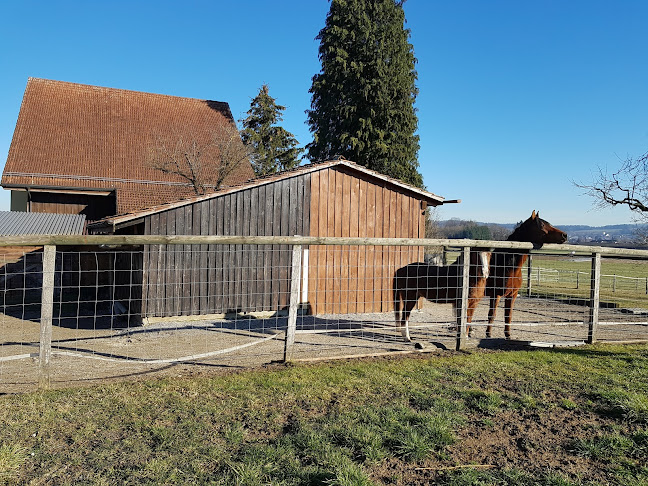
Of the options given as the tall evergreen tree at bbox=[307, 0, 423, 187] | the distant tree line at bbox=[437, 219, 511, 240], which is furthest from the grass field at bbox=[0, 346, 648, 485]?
the distant tree line at bbox=[437, 219, 511, 240]

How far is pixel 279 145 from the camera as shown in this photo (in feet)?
110

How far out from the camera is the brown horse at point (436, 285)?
830 centimetres

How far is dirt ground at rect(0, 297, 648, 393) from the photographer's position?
19.9 feet

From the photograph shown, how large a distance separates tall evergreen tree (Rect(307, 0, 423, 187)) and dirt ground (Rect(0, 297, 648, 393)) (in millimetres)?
15741

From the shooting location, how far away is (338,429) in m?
3.93

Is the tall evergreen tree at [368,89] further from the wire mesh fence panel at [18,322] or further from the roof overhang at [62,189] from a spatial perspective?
the wire mesh fence panel at [18,322]

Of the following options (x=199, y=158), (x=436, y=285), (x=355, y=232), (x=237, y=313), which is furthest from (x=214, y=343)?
(x=199, y=158)

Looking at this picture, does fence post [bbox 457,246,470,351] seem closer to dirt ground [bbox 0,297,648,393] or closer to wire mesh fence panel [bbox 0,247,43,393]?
dirt ground [bbox 0,297,648,393]

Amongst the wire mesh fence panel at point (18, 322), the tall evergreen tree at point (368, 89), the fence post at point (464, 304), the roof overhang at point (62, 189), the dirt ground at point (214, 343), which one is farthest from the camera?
the tall evergreen tree at point (368, 89)

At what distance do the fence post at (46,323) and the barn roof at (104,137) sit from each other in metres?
12.3

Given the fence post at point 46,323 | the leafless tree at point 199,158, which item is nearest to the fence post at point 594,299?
the fence post at point 46,323

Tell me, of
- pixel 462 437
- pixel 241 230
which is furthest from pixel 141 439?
pixel 241 230

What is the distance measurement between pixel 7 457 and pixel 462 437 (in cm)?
355

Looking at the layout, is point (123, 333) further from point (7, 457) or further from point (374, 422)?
point (374, 422)
